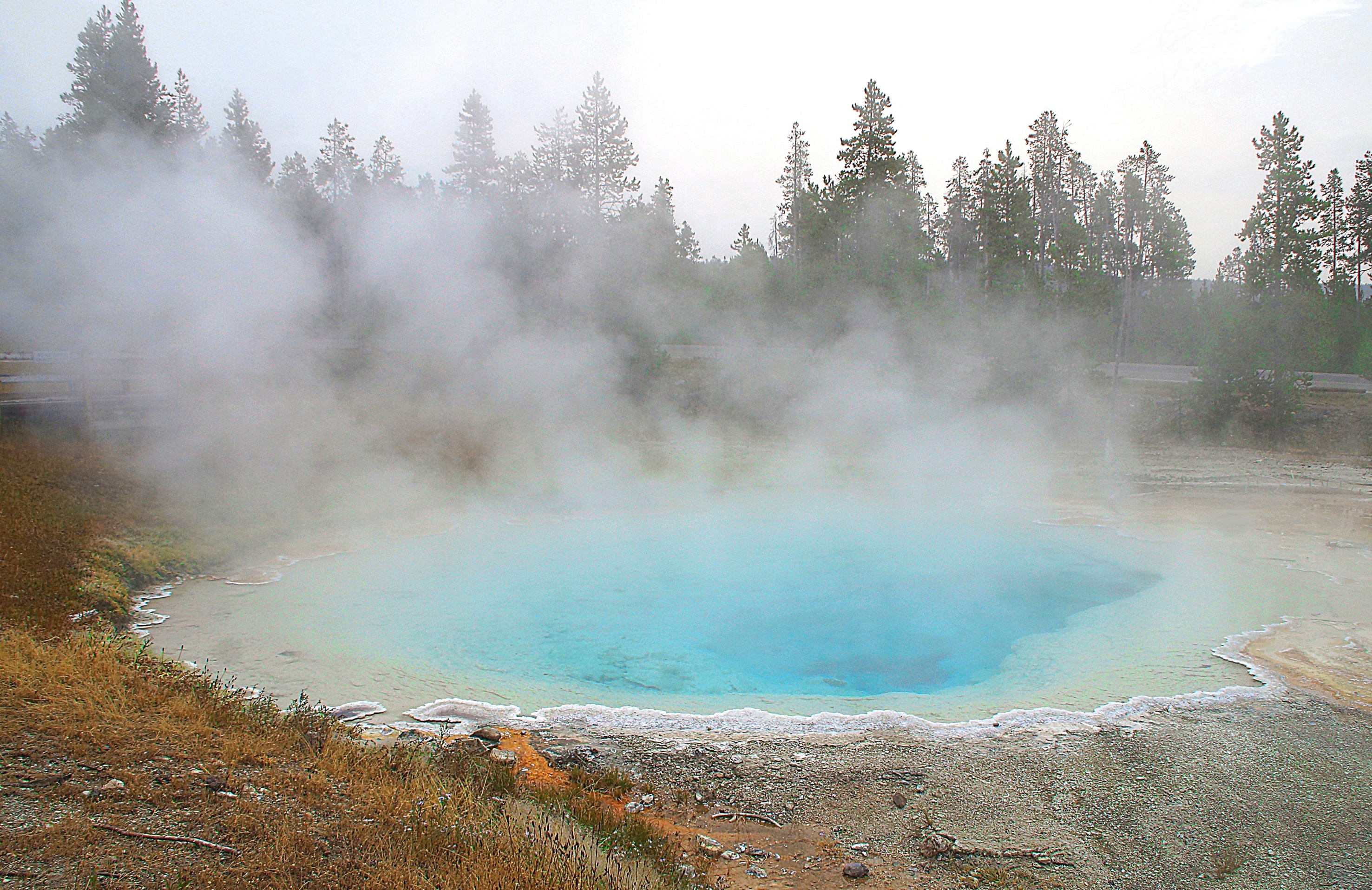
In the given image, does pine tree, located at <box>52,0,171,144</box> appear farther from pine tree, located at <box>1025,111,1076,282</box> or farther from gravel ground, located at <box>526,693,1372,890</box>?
pine tree, located at <box>1025,111,1076,282</box>

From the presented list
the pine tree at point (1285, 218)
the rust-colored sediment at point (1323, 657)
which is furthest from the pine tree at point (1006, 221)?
the rust-colored sediment at point (1323, 657)

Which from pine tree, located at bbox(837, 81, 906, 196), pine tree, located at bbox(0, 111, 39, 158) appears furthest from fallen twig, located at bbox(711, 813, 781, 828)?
pine tree, located at bbox(837, 81, 906, 196)

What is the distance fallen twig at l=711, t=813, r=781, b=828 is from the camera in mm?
4551

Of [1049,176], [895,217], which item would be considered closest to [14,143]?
[895,217]

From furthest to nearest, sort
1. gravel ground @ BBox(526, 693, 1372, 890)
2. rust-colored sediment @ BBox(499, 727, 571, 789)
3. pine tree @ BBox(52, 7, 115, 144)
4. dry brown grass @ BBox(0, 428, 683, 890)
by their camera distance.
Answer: pine tree @ BBox(52, 7, 115, 144), rust-colored sediment @ BBox(499, 727, 571, 789), gravel ground @ BBox(526, 693, 1372, 890), dry brown grass @ BBox(0, 428, 683, 890)

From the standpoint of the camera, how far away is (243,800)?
12.5 ft

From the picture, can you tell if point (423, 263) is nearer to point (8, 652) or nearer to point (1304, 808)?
point (8, 652)

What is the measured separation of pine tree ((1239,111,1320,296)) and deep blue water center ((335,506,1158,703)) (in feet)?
82.1

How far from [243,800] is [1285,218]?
38.3 meters

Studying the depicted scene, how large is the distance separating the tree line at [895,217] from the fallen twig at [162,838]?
393 inches

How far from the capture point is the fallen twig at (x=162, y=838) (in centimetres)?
334

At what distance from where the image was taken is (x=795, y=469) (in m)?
18.2

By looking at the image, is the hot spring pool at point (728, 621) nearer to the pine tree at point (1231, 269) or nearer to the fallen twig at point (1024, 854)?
the fallen twig at point (1024, 854)

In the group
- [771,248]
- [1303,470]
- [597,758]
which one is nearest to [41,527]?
[597,758]
